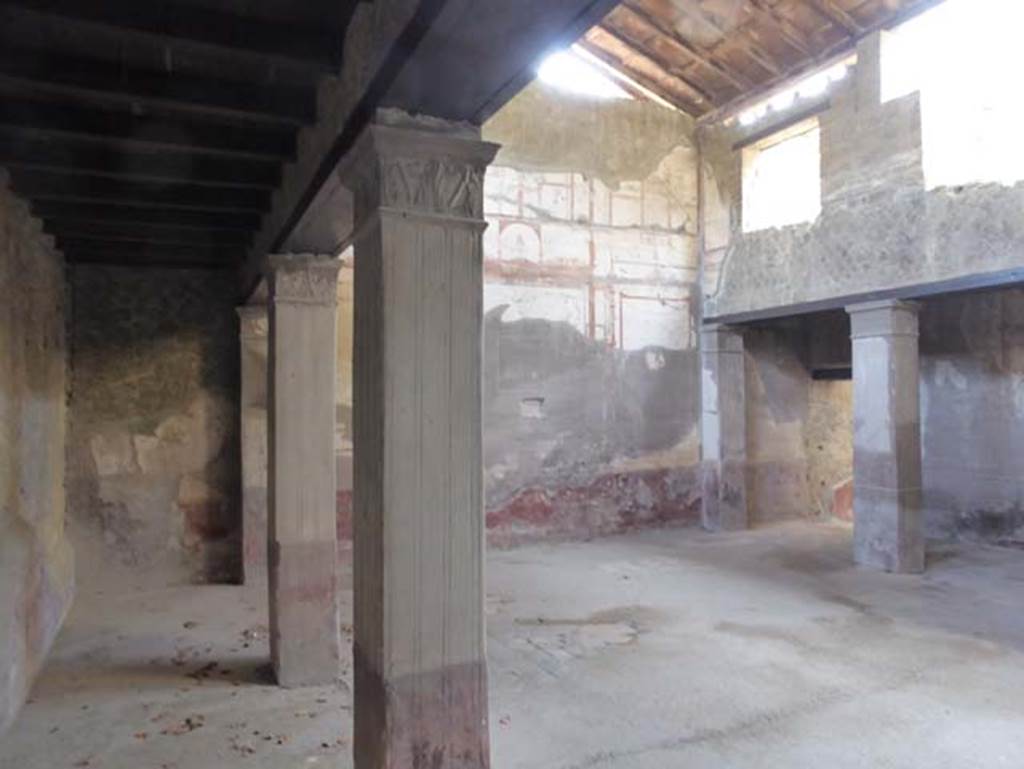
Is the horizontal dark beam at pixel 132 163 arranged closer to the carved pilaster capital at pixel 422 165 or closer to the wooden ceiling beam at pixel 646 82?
the carved pilaster capital at pixel 422 165

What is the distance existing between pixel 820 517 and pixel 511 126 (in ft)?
23.1

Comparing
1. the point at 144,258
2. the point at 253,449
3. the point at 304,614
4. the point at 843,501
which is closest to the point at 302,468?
the point at 304,614

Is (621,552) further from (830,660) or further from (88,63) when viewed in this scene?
(88,63)

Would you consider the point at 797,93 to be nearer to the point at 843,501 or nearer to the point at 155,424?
the point at 843,501

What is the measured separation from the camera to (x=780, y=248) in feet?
28.9

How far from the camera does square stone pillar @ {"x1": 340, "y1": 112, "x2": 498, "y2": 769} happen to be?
2406mm

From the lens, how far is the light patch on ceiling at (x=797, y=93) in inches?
322

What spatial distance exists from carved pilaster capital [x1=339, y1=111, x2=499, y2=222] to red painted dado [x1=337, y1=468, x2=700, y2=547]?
6664 mm

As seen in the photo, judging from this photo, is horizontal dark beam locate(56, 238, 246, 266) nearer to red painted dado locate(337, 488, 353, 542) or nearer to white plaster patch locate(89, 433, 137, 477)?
white plaster patch locate(89, 433, 137, 477)

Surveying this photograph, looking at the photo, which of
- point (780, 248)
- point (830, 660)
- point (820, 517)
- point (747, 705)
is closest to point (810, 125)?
point (780, 248)

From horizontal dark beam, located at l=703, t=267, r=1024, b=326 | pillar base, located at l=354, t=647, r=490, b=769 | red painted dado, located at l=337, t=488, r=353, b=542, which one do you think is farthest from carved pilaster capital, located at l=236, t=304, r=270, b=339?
horizontal dark beam, located at l=703, t=267, r=1024, b=326

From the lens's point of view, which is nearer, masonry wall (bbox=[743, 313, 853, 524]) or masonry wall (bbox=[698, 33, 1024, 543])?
masonry wall (bbox=[698, 33, 1024, 543])

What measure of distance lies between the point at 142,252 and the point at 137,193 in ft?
6.48

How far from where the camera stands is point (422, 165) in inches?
96.5
